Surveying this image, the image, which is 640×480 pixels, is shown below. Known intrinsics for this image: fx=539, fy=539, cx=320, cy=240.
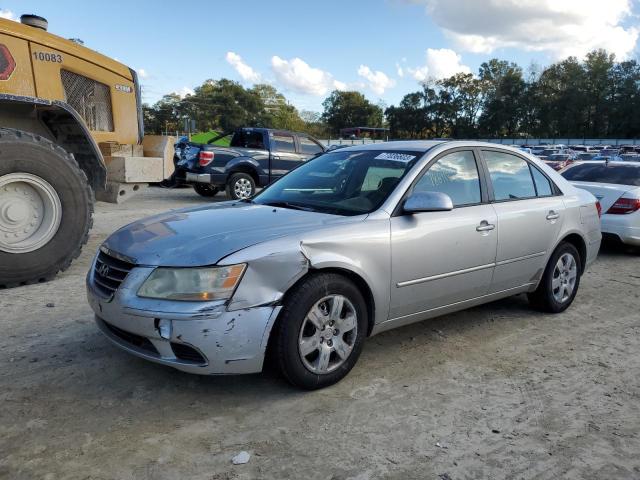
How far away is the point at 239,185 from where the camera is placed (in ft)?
43.5

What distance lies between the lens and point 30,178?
525 centimetres

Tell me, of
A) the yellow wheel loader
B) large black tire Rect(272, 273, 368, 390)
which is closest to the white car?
large black tire Rect(272, 273, 368, 390)

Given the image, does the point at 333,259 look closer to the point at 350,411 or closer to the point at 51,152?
the point at 350,411

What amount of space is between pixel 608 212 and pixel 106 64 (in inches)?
283

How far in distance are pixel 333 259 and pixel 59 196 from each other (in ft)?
11.6

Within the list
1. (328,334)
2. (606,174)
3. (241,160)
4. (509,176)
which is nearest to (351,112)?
(241,160)

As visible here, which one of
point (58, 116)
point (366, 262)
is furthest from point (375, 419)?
point (58, 116)

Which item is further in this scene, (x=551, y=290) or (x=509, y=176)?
(x=551, y=290)

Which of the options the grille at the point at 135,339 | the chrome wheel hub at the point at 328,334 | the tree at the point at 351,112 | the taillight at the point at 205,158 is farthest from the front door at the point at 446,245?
the tree at the point at 351,112

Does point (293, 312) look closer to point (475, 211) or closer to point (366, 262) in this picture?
point (366, 262)

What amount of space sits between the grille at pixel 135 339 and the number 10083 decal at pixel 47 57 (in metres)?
3.75

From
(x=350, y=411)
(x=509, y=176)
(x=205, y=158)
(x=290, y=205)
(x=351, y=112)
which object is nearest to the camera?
(x=350, y=411)

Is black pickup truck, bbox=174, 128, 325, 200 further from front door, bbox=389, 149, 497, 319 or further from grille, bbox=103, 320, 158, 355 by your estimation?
grille, bbox=103, 320, 158, 355

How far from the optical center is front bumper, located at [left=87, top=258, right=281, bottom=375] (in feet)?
9.64
